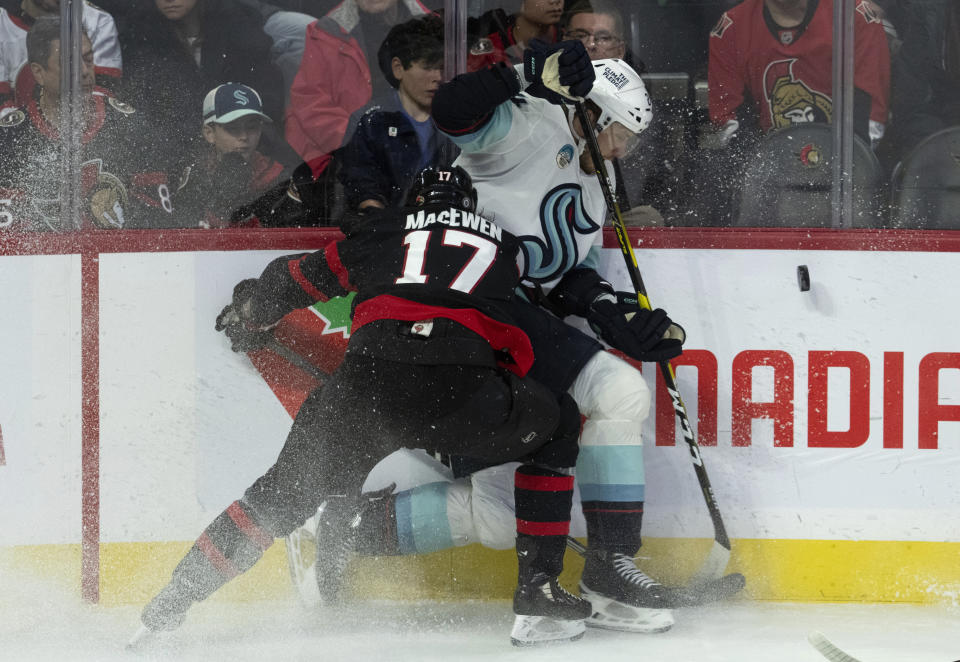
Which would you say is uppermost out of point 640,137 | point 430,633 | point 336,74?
point 336,74

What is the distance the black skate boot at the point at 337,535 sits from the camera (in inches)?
106

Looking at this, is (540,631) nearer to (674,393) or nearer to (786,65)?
(674,393)

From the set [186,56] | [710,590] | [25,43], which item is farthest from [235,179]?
[710,590]

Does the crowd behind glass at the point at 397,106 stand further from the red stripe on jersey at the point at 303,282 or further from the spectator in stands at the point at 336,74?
the red stripe on jersey at the point at 303,282

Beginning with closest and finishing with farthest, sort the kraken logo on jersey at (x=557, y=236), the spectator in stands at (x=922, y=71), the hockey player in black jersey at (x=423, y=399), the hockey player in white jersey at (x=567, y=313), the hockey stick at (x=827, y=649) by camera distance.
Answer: the hockey stick at (x=827, y=649) → the hockey player in black jersey at (x=423, y=399) → the hockey player in white jersey at (x=567, y=313) → the kraken logo on jersey at (x=557, y=236) → the spectator in stands at (x=922, y=71)

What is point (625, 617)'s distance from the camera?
2566 mm

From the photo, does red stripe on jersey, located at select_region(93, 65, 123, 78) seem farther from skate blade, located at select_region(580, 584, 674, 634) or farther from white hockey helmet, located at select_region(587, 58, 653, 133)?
skate blade, located at select_region(580, 584, 674, 634)

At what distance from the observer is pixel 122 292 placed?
9.24ft

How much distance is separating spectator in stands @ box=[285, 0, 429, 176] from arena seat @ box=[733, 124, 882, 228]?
3.02ft

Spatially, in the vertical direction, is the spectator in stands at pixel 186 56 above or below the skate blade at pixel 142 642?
above

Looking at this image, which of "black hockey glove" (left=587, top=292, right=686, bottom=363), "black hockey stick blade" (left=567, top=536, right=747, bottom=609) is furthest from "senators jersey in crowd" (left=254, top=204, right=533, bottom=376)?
"black hockey stick blade" (left=567, top=536, right=747, bottom=609)

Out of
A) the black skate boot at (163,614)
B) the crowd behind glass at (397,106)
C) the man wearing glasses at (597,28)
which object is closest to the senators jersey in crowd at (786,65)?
the crowd behind glass at (397,106)

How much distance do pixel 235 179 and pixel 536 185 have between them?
2.53 feet

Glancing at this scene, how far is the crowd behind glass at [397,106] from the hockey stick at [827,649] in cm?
107
